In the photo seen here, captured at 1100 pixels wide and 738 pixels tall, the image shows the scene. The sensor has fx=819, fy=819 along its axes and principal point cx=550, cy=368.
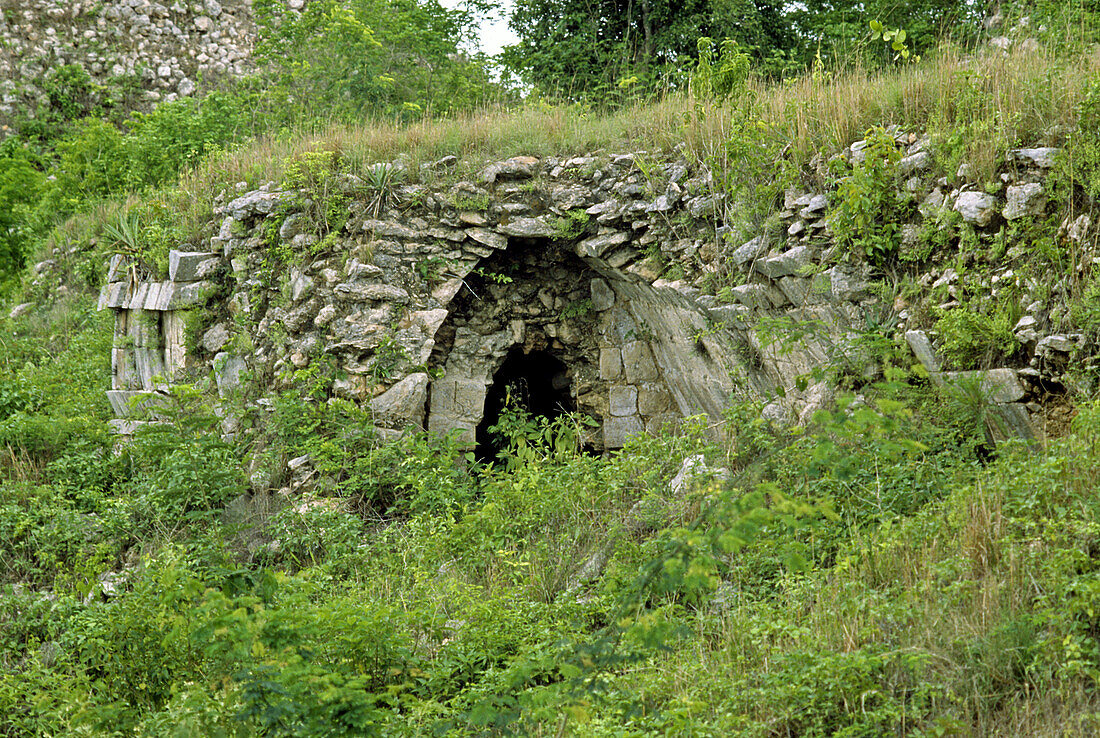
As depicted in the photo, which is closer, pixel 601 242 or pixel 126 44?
pixel 601 242

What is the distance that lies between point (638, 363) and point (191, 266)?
442 cm

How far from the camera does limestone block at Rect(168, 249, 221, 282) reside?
7.89m

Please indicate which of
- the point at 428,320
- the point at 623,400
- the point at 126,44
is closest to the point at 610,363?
the point at 623,400

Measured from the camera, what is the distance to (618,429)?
26.8 ft

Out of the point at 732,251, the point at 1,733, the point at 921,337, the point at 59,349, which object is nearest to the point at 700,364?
the point at 732,251

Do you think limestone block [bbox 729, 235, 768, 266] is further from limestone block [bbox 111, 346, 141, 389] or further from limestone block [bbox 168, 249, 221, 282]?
limestone block [bbox 111, 346, 141, 389]

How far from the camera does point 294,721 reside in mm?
3018

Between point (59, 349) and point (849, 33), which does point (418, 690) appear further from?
point (849, 33)

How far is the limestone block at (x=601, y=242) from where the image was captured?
23.4 ft

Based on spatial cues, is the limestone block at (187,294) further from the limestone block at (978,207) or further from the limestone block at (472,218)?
the limestone block at (978,207)

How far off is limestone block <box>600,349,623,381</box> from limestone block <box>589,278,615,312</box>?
43cm

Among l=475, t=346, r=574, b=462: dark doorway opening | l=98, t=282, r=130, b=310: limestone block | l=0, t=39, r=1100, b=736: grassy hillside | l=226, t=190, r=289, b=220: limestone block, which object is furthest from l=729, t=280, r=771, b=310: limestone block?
l=98, t=282, r=130, b=310: limestone block

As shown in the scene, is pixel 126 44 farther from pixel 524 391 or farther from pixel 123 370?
pixel 524 391

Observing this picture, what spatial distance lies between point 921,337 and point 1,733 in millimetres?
5455
